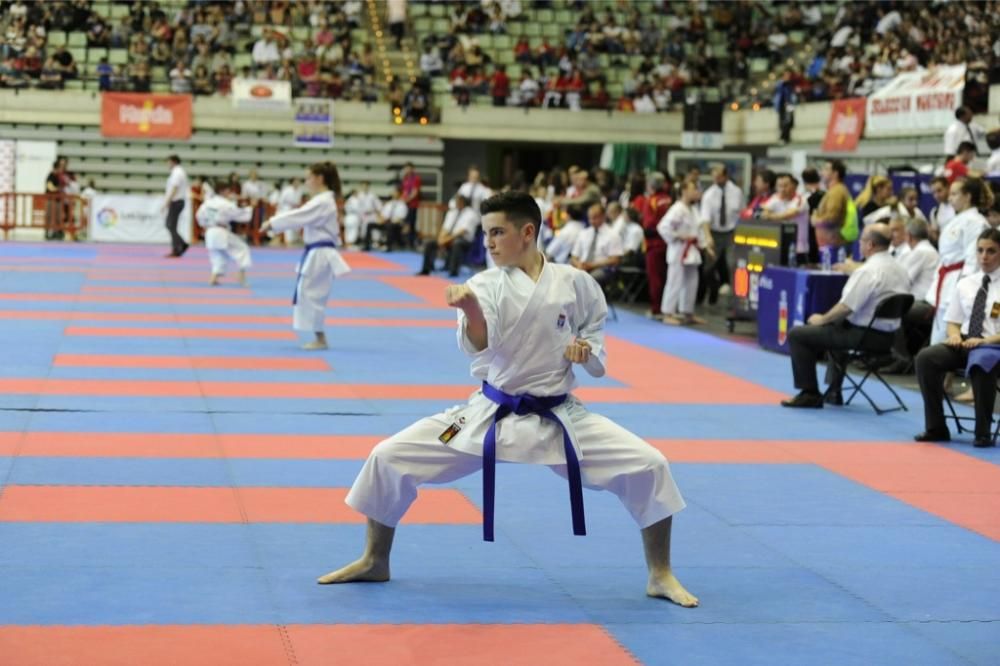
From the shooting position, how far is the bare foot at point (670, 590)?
19.1 ft

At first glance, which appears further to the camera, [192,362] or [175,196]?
[175,196]

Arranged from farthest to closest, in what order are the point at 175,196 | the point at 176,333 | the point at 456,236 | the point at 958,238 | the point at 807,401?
the point at 175,196
the point at 456,236
the point at 176,333
the point at 958,238
the point at 807,401

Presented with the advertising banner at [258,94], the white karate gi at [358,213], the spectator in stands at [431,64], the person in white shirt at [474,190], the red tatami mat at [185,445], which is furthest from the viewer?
the spectator in stands at [431,64]

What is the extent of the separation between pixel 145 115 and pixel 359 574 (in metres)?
30.4

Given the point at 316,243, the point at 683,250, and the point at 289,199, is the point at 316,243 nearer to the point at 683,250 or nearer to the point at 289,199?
the point at 683,250

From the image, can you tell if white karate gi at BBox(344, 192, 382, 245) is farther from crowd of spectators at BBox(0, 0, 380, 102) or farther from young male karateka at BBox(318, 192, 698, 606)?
young male karateka at BBox(318, 192, 698, 606)

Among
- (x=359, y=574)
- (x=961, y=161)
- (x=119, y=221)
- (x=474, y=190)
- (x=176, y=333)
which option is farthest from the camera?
(x=119, y=221)

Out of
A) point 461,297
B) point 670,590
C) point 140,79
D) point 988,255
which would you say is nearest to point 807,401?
point 988,255

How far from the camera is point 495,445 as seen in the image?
228 inches

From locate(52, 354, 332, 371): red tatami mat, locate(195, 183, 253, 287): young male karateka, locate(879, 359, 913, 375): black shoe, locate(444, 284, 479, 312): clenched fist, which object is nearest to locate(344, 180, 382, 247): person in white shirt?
locate(195, 183, 253, 287): young male karateka

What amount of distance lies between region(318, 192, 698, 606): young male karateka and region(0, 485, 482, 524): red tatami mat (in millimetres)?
1481

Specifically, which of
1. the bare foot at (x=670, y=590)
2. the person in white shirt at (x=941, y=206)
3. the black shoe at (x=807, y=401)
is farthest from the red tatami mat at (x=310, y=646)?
the person in white shirt at (x=941, y=206)

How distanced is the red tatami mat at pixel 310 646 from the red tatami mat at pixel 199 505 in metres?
1.86

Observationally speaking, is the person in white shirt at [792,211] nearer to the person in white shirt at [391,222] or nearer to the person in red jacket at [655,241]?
the person in red jacket at [655,241]
